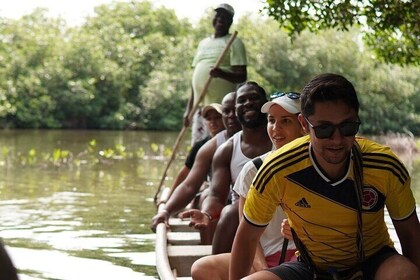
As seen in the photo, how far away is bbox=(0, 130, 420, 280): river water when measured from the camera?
7284mm

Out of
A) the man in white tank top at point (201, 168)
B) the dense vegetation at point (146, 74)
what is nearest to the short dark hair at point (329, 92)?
the man in white tank top at point (201, 168)

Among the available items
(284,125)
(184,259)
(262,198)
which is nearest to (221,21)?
(184,259)

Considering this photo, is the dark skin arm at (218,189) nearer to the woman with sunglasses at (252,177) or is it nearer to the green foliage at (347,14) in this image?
the woman with sunglasses at (252,177)

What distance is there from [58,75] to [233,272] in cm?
4523

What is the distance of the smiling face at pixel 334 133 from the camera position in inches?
141

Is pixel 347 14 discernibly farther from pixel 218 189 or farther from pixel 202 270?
pixel 202 270

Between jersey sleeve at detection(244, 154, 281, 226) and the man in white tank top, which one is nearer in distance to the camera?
jersey sleeve at detection(244, 154, 281, 226)

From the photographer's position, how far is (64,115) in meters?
48.2

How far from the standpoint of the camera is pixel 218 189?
6.20 metres

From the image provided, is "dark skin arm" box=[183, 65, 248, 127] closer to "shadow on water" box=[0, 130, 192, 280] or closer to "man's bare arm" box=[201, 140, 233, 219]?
"shadow on water" box=[0, 130, 192, 280]

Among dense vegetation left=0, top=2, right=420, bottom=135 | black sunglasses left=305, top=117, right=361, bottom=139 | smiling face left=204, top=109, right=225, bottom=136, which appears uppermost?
black sunglasses left=305, top=117, right=361, bottom=139

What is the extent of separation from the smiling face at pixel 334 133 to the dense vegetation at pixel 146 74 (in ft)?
117

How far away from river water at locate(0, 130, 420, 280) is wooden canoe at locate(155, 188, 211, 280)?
329mm

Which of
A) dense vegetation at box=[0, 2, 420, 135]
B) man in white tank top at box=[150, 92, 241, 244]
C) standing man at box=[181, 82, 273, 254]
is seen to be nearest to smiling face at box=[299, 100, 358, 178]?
standing man at box=[181, 82, 273, 254]
